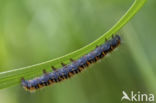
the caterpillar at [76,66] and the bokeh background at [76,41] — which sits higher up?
the bokeh background at [76,41]

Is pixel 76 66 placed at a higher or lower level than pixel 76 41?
lower

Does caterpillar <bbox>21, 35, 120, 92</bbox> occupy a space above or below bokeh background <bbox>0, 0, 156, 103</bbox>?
below

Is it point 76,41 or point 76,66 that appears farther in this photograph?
point 76,41

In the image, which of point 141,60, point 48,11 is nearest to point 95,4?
point 48,11

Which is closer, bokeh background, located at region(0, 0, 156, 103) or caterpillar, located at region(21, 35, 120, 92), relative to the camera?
caterpillar, located at region(21, 35, 120, 92)
